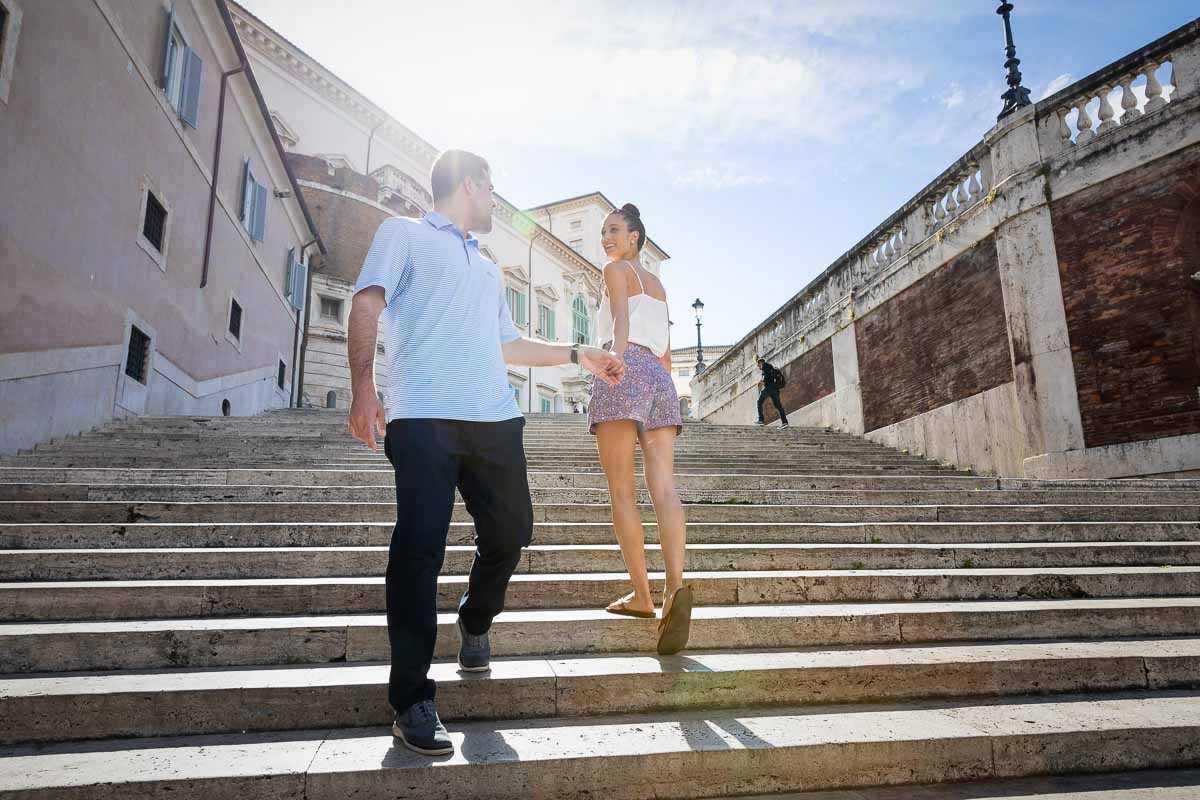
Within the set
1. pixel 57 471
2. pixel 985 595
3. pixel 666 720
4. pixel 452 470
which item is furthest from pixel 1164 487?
pixel 57 471

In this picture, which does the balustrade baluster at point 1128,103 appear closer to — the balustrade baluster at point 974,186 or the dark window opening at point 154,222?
the balustrade baluster at point 974,186

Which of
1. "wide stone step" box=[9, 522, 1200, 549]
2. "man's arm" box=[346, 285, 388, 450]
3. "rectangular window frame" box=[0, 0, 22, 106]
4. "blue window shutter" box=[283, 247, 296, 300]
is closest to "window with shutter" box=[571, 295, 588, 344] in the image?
"blue window shutter" box=[283, 247, 296, 300]

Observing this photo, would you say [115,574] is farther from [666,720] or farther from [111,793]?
[666,720]

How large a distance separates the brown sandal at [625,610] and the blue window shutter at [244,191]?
14301 millimetres

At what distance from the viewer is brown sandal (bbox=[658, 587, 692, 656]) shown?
2853 mm

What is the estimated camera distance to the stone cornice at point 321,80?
22078 millimetres

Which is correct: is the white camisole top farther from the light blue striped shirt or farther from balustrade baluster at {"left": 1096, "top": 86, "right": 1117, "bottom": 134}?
balustrade baluster at {"left": 1096, "top": 86, "right": 1117, "bottom": 134}

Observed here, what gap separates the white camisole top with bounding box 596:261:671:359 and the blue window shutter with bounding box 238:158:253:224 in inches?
548

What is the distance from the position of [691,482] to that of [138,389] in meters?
8.30

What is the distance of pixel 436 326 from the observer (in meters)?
2.34

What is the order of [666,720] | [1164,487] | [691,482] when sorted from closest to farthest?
[666,720] < [691,482] < [1164,487]

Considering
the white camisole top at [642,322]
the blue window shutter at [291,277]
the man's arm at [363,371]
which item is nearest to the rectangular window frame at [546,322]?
the blue window shutter at [291,277]

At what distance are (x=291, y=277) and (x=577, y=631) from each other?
18885mm

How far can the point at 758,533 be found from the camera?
15.1 feet
